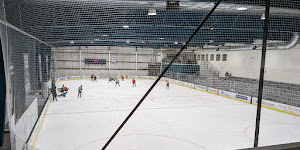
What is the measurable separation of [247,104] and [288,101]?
6.77ft

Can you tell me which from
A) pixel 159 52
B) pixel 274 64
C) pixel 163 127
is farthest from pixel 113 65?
pixel 163 127

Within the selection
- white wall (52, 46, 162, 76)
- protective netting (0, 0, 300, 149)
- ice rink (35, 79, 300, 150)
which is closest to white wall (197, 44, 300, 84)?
protective netting (0, 0, 300, 149)

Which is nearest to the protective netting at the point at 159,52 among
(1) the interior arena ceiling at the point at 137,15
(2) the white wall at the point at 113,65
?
(1) the interior arena ceiling at the point at 137,15

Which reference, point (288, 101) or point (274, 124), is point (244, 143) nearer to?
point (274, 124)

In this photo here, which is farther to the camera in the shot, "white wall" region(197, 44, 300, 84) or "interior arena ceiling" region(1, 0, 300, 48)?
"white wall" region(197, 44, 300, 84)

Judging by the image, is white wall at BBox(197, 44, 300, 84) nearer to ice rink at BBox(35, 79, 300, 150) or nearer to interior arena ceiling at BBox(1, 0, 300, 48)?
ice rink at BBox(35, 79, 300, 150)

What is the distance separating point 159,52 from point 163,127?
464 centimetres

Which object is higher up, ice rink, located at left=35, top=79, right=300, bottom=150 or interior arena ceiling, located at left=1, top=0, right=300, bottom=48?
interior arena ceiling, located at left=1, top=0, right=300, bottom=48

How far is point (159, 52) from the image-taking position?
9938 mm

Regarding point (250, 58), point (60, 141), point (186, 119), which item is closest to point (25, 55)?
point (60, 141)

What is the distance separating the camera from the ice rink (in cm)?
520

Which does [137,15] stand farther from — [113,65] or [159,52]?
[113,65]

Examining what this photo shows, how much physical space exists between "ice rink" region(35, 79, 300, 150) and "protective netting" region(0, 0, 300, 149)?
4 cm

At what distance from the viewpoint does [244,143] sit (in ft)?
17.5
